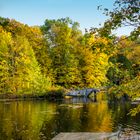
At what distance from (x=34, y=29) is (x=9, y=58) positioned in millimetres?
14135

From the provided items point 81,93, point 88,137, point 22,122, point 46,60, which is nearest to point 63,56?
point 46,60

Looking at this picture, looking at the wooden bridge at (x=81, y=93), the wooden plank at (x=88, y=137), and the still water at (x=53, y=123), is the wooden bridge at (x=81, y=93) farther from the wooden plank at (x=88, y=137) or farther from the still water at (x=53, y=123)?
the wooden plank at (x=88, y=137)

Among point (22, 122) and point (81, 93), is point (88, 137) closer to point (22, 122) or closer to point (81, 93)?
point (22, 122)

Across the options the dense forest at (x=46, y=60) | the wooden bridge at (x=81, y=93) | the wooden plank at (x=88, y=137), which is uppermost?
the dense forest at (x=46, y=60)

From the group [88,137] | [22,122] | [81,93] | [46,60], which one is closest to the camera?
[88,137]

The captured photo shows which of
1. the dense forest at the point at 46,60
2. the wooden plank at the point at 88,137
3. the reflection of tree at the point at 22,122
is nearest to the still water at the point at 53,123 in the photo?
the reflection of tree at the point at 22,122

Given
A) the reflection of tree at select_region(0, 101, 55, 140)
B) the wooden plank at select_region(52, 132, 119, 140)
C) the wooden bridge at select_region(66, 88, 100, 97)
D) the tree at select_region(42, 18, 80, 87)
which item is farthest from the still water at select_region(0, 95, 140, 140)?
the tree at select_region(42, 18, 80, 87)

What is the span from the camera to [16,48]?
67250 millimetres

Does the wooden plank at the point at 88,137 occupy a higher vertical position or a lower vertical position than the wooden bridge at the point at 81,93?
lower

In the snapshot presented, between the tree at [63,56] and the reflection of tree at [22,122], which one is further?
the tree at [63,56]

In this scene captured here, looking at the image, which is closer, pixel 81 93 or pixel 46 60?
pixel 81 93

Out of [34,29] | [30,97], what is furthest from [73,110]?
[34,29]

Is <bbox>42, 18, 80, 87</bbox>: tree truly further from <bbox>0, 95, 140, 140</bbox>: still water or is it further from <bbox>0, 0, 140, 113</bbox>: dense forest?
<bbox>0, 95, 140, 140</bbox>: still water

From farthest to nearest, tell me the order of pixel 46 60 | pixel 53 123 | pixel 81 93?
pixel 46 60
pixel 81 93
pixel 53 123
